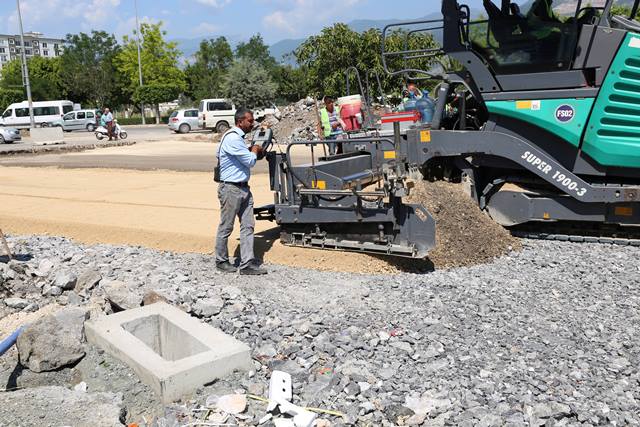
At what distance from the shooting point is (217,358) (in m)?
4.38

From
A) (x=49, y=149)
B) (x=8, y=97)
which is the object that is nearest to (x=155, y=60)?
(x=8, y=97)

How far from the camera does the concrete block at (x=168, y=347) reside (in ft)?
13.8

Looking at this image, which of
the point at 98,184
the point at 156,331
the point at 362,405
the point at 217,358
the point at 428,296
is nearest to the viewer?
the point at 362,405

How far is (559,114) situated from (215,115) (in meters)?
25.7

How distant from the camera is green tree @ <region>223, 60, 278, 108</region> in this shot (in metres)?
35.0

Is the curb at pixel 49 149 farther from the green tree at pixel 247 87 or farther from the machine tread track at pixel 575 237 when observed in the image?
the machine tread track at pixel 575 237

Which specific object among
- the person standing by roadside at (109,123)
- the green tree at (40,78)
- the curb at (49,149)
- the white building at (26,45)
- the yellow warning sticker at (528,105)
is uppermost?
the white building at (26,45)

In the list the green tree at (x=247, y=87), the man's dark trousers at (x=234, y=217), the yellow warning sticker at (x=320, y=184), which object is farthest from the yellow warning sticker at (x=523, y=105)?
the green tree at (x=247, y=87)

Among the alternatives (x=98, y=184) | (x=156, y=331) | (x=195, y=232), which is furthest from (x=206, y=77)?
(x=156, y=331)

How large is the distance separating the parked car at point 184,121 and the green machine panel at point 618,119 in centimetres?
2936

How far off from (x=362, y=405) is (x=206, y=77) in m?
56.2

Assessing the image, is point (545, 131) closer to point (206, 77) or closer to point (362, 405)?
point (362, 405)

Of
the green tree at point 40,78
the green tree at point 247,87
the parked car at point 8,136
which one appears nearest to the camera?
the parked car at point 8,136

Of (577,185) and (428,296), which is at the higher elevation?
(577,185)
